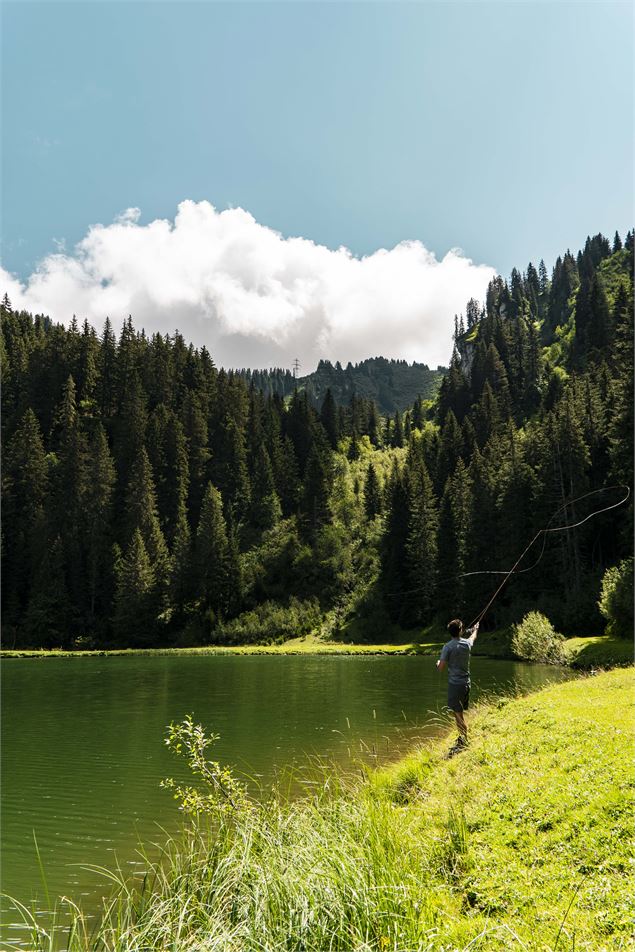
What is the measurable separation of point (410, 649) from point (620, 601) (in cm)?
3062

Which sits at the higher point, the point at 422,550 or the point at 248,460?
the point at 248,460

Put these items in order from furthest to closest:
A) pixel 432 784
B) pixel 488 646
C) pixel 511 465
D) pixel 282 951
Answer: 1. pixel 511 465
2. pixel 488 646
3. pixel 432 784
4. pixel 282 951

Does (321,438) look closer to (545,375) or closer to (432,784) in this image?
(545,375)

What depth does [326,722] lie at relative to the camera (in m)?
22.4

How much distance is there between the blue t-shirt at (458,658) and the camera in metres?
12.4

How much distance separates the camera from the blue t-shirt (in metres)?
12.4

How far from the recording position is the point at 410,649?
213ft

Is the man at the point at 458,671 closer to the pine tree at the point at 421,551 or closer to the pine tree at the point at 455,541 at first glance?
the pine tree at the point at 455,541

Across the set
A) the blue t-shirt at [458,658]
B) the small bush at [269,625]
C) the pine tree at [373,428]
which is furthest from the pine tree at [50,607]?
the blue t-shirt at [458,658]

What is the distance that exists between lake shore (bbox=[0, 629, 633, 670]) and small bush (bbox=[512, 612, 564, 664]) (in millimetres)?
938

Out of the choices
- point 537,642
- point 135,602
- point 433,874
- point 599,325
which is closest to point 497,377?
point 599,325

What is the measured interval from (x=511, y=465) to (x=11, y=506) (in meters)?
87.1

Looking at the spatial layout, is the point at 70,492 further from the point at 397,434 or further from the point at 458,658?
the point at 458,658

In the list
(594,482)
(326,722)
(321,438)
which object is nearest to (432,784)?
(326,722)
